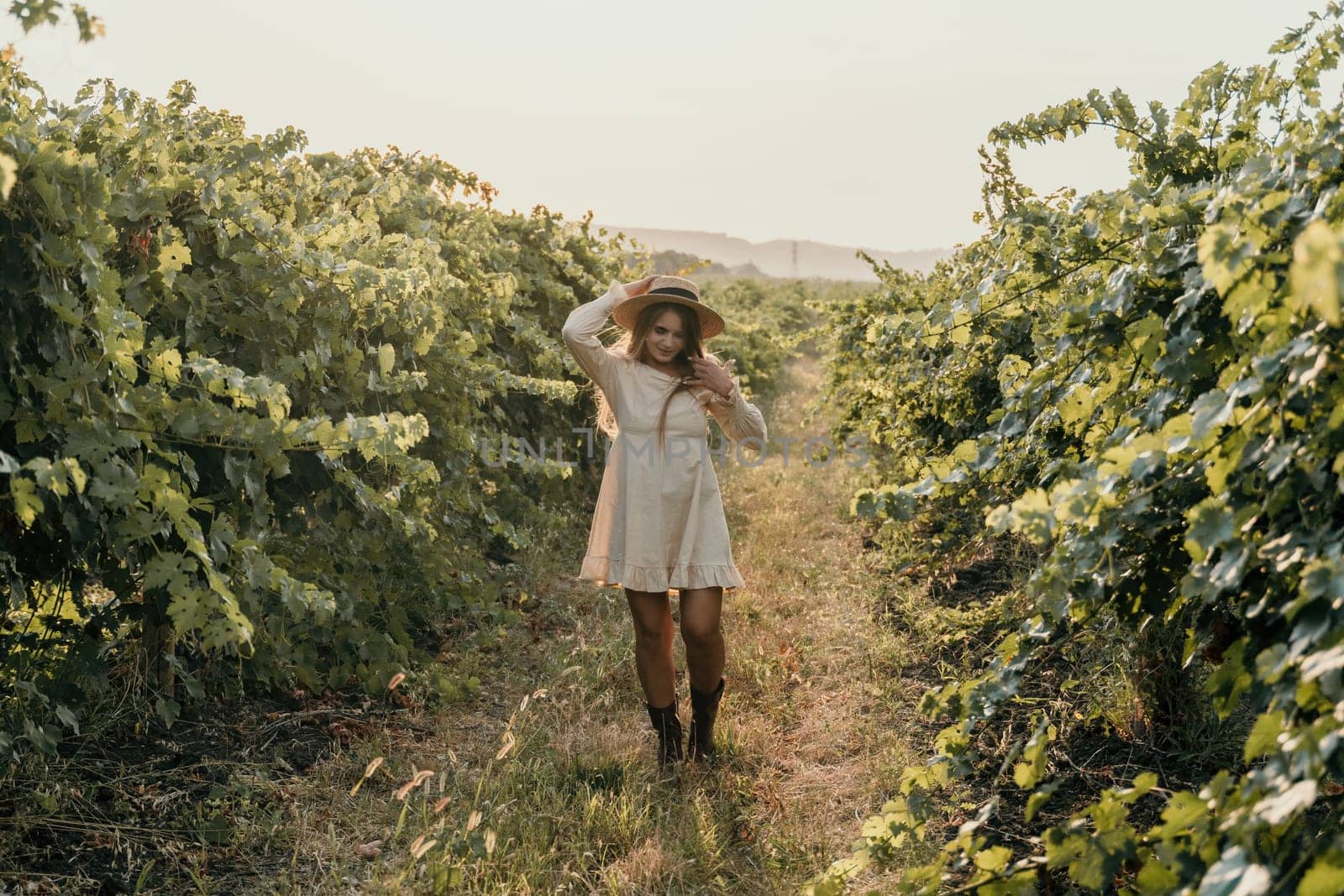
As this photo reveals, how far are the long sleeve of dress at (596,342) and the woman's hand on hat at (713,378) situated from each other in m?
0.32

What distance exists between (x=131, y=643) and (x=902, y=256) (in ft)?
608

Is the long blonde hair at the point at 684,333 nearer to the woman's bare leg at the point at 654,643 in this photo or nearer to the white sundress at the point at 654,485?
the white sundress at the point at 654,485

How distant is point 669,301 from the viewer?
4070 mm

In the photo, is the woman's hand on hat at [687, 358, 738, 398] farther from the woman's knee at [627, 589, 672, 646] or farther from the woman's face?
the woman's knee at [627, 589, 672, 646]

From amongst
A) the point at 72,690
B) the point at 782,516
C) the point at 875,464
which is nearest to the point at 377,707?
the point at 72,690

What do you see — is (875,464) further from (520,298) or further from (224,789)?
(224,789)

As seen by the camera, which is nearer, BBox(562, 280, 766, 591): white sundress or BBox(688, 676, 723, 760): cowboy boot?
BBox(562, 280, 766, 591): white sundress

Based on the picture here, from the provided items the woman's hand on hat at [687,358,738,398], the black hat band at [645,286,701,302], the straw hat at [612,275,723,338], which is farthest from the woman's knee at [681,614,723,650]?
the black hat band at [645,286,701,302]

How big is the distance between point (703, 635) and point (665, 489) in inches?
22.7

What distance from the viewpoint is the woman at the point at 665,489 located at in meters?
3.95

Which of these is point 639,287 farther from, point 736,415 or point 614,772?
point 614,772

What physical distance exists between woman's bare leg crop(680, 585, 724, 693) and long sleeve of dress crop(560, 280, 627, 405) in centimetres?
85

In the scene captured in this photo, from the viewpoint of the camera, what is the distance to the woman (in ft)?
13.0

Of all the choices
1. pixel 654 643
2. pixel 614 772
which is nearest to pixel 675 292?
pixel 654 643
